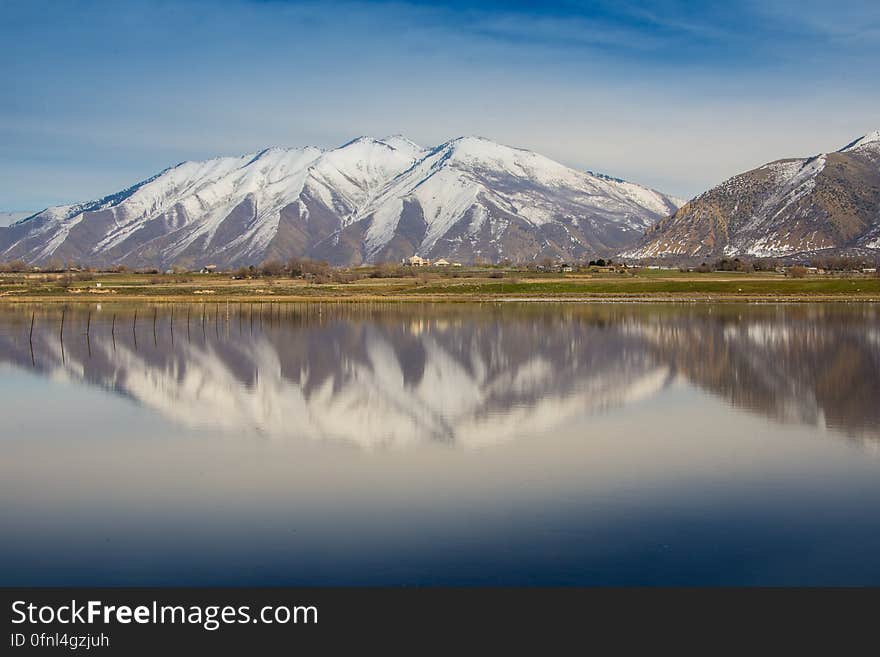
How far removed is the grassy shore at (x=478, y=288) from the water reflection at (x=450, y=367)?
38.7m

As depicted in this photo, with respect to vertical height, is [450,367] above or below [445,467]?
below

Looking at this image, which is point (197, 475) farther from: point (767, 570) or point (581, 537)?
point (767, 570)

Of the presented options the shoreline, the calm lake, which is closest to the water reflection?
the calm lake

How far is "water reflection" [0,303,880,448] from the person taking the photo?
101ft

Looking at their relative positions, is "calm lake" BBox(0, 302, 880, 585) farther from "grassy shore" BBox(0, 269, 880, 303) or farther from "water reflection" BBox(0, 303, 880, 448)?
"grassy shore" BBox(0, 269, 880, 303)

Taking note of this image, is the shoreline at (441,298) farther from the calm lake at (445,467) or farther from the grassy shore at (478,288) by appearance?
the calm lake at (445,467)

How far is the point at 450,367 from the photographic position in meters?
46.4

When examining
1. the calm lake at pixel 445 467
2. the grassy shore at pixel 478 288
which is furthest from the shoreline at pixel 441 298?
the calm lake at pixel 445 467

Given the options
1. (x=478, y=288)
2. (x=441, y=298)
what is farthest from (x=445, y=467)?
(x=478, y=288)

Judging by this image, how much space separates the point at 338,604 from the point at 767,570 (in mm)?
6734

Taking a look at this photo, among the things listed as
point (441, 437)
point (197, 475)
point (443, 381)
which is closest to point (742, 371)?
point (443, 381)

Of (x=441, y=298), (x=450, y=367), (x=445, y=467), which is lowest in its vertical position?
(x=450, y=367)

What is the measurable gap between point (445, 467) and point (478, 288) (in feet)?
390

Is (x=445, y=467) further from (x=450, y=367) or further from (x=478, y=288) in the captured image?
(x=478, y=288)
